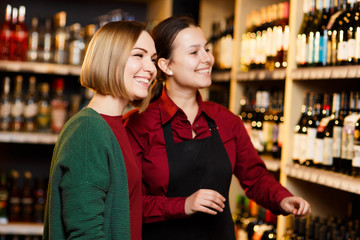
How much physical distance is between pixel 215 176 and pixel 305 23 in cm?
92

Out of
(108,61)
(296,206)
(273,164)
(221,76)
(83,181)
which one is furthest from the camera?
(221,76)

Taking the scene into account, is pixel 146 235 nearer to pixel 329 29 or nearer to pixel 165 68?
pixel 165 68

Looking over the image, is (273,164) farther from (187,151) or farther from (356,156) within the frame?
(187,151)

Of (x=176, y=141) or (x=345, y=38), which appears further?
(x=345, y=38)

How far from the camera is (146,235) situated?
1.68m

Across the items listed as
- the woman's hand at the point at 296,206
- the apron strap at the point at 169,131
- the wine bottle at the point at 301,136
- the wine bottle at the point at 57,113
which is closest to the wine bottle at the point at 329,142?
the wine bottle at the point at 301,136

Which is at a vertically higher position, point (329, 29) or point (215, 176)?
point (329, 29)

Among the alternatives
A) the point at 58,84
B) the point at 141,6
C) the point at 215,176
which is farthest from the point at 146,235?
the point at 141,6

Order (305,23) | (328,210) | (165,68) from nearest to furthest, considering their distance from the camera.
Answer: (165,68) → (305,23) → (328,210)

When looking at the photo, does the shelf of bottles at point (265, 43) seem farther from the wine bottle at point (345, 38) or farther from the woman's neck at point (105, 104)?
the woman's neck at point (105, 104)

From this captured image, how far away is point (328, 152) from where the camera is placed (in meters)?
1.96

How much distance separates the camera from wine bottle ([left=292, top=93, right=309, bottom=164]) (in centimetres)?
210

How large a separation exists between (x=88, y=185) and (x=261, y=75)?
1.38 metres

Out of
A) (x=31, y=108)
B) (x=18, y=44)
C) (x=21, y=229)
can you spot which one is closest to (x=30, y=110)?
(x=31, y=108)
